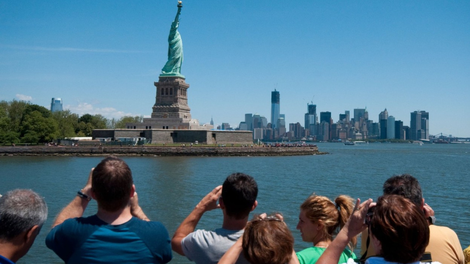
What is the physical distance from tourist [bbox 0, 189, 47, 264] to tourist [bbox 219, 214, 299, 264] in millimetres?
1380

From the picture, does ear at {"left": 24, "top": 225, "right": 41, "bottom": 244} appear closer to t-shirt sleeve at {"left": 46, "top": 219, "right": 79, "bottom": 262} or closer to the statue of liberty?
t-shirt sleeve at {"left": 46, "top": 219, "right": 79, "bottom": 262}

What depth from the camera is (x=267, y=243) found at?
2.81m

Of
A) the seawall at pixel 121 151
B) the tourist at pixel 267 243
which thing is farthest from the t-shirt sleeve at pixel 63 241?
the seawall at pixel 121 151

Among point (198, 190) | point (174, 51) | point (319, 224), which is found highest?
point (174, 51)

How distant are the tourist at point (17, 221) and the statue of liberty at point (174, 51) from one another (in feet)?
184

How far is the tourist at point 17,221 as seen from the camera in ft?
9.59

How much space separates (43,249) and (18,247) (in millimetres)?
9592

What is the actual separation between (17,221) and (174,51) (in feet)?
187

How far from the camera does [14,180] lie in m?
26.9

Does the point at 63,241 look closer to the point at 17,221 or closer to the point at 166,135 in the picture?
the point at 17,221

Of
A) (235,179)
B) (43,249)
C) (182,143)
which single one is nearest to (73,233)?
(235,179)

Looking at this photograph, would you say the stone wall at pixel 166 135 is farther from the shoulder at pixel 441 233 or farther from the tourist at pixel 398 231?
the tourist at pixel 398 231

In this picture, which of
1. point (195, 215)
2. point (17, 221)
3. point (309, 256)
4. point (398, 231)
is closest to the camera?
point (398, 231)

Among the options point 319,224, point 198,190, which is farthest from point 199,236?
point 198,190
